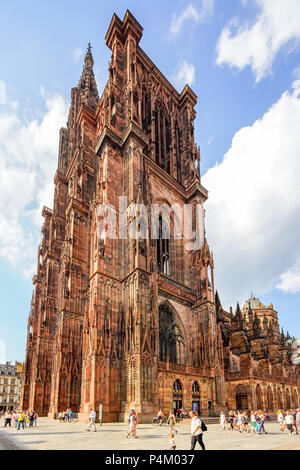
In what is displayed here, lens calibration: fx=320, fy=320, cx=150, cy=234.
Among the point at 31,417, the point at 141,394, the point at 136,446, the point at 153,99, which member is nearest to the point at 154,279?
the point at 141,394

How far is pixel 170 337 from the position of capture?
2944 centimetres

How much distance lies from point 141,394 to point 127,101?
28435 millimetres

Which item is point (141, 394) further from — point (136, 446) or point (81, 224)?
point (81, 224)

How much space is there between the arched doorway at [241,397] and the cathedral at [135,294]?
11cm

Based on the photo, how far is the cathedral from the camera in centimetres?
2348

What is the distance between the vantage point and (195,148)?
1649 inches

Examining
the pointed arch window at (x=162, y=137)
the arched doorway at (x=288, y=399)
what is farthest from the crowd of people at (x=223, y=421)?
the arched doorway at (x=288, y=399)

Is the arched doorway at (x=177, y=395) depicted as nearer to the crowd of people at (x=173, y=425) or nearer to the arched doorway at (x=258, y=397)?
the crowd of people at (x=173, y=425)

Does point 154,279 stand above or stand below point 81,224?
below

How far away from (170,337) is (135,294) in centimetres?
765

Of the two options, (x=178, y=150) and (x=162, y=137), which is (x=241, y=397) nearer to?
(x=178, y=150)

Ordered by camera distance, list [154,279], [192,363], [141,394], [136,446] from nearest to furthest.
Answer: [136,446] → [141,394] → [154,279] → [192,363]
